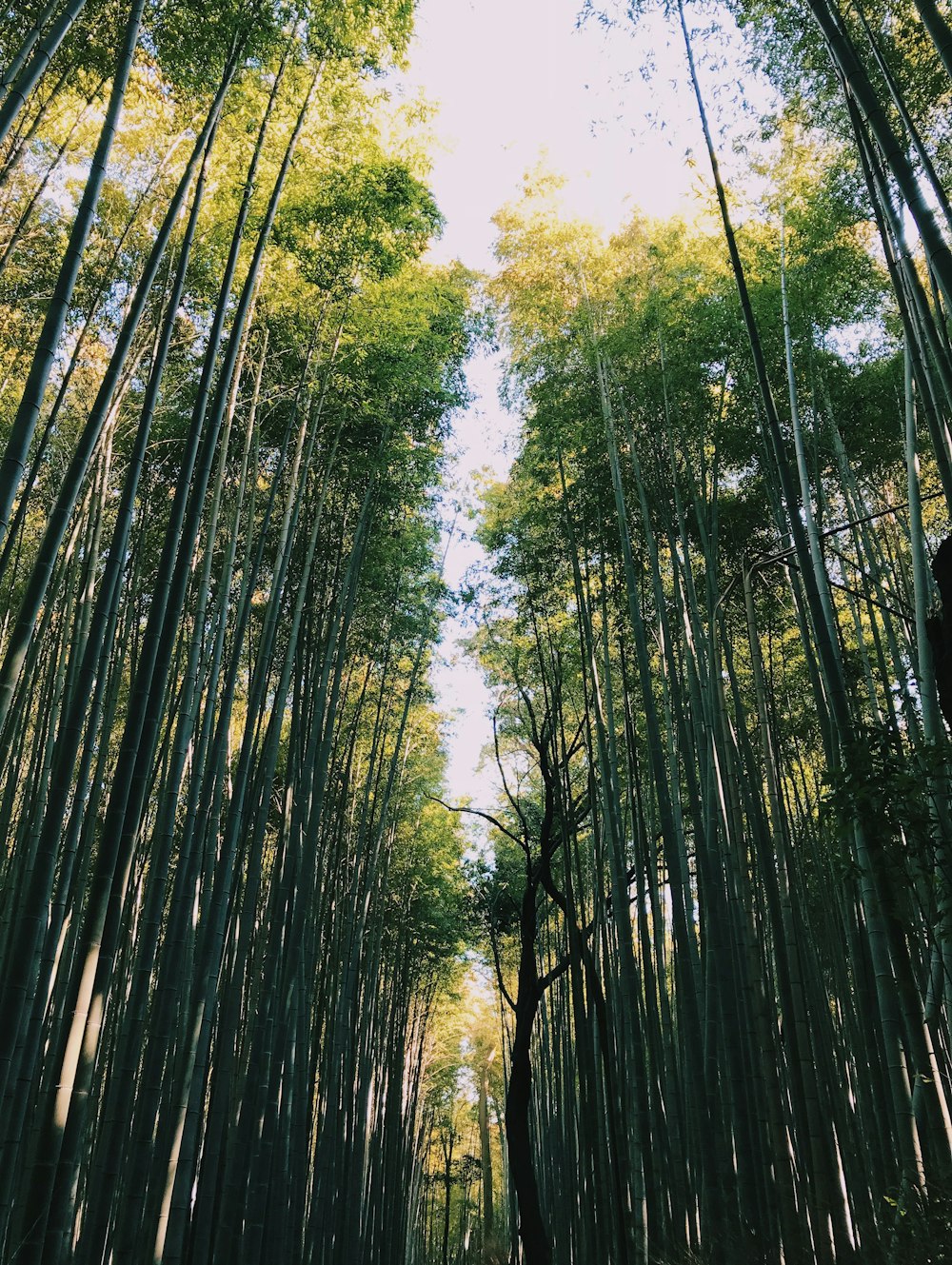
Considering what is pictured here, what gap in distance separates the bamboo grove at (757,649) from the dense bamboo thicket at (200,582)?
1.18 metres

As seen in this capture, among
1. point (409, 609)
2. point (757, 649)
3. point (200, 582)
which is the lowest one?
point (757, 649)

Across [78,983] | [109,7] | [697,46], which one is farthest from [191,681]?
[697,46]

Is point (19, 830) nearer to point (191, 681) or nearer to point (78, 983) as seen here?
point (191, 681)

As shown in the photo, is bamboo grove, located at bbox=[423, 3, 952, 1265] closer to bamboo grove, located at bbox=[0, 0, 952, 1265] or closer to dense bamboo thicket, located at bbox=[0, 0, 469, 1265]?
bamboo grove, located at bbox=[0, 0, 952, 1265]

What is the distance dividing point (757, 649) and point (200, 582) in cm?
277

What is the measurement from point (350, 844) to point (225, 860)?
11.9 ft

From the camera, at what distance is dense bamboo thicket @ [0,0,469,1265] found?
222 cm

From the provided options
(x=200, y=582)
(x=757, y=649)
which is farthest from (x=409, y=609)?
(x=757, y=649)

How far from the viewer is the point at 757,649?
11.4 ft

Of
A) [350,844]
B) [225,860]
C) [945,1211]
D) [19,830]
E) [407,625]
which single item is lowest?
[945,1211]

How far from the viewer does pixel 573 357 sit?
5.97 meters

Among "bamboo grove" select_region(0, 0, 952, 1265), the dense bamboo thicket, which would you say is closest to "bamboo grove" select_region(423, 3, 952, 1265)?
"bamboo grove" select_region(0, 0, 952, 1265)

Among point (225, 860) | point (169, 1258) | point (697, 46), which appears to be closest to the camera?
point (169, 1258)

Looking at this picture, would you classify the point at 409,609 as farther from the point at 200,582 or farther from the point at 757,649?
the point at 757,649
